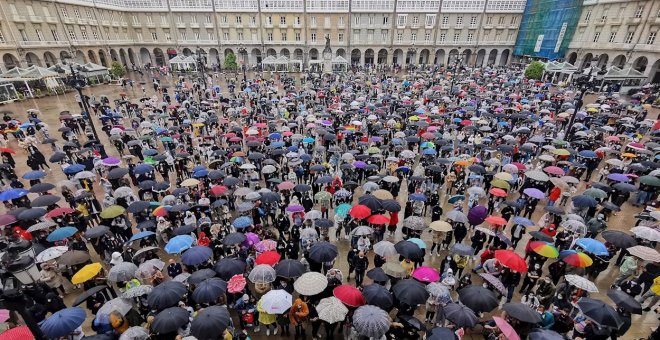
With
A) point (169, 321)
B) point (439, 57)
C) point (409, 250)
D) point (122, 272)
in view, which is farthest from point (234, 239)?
point (439, 57)

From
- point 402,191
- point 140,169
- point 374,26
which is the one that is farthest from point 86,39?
point 402,191

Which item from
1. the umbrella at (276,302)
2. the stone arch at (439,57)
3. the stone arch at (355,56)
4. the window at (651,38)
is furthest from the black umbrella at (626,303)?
the stone arch at (439,57)

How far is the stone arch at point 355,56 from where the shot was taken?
6167 cm

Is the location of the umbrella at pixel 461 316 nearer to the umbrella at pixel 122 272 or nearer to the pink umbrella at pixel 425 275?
the pink umbrella at pixel 425 275

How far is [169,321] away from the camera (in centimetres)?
608

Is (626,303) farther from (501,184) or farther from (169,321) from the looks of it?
(169,321)

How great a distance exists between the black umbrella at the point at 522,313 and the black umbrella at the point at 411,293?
1597 mm

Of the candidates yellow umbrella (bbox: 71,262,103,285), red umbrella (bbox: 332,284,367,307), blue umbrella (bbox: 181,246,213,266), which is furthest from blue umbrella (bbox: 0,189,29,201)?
red umbrella (bbox: 332,284,367,307)

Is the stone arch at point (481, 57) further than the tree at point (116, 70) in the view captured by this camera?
Yes

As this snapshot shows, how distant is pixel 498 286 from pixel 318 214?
5.20 m

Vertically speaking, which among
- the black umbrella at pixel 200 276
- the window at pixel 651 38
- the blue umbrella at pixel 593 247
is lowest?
the blue umbrella at pixel 593 247

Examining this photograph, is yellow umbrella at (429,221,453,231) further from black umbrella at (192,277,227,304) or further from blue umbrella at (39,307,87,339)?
blue umbrella at (39,307,87,339)

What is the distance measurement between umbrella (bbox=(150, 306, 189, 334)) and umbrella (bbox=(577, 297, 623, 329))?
7904 millimetres

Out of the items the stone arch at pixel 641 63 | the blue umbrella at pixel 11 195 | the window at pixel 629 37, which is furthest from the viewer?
the stone arch at pixel 641 63
